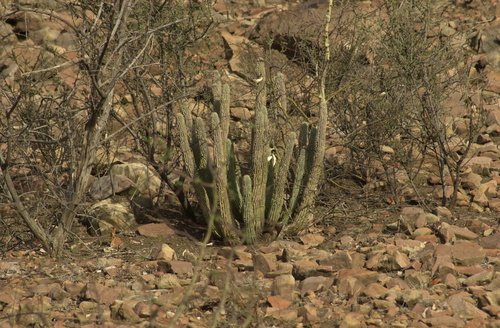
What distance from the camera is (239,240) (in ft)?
20.3

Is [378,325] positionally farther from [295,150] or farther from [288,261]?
[295,150]

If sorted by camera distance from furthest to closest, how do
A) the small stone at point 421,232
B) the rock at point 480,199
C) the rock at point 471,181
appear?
the rock at point 471,181
the rock at point 480,199
the small stone at point 421,232

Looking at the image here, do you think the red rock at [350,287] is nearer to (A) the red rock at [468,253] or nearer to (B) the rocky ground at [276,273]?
A: (B) the rocky ground at [276,273]

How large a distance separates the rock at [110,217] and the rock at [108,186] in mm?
580

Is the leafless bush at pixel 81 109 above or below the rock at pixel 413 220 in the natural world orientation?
above

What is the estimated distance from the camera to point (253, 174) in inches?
246

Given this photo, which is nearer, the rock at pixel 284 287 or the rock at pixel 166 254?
the rock at pixel 284 287

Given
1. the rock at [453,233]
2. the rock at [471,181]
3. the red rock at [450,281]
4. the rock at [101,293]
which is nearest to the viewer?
the rock at [101,293]

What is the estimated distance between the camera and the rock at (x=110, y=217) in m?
6.57

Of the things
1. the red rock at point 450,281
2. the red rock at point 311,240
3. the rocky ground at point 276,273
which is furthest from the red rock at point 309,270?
the red rock at point 311,240

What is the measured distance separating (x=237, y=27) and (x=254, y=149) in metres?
8.02

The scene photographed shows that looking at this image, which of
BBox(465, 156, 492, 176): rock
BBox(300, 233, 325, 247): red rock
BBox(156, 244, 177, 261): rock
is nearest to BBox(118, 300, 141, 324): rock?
BBox(156, 244, 177, 261): rock

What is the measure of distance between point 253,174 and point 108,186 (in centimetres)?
204

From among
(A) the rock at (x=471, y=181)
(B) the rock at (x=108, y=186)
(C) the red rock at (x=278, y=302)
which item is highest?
(A) the rock at (x=471, y=181)
